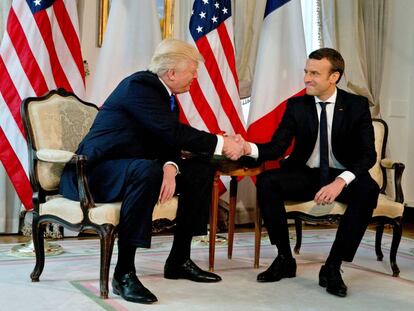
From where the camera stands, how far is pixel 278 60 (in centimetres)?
527

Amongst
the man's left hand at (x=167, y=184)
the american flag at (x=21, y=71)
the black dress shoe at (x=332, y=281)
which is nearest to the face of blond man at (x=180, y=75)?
the man's left hand at (x=167, y=184)

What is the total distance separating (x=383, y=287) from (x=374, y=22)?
3510 mm

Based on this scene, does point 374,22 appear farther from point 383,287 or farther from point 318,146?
point 383,287

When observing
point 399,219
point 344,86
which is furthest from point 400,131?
point 399,219

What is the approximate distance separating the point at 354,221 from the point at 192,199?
843 mm

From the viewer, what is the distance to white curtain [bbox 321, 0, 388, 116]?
236 inches

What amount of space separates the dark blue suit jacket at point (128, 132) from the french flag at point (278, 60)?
216 centimetres

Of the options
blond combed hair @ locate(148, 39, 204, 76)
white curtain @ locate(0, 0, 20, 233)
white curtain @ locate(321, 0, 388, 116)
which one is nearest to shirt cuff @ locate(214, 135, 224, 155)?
blond combed hair @ locate(148, 39, 204, 76)

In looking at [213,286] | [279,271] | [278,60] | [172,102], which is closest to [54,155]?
[172,102]

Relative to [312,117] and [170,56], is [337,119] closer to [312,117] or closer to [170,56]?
[312,117]

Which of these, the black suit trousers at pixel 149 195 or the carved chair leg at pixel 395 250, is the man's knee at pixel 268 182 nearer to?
the black suit trousers at pixel 149 195

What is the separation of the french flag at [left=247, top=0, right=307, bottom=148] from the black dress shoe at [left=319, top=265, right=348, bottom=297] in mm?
2079

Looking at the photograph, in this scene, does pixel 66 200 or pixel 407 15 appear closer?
pixel 66 200

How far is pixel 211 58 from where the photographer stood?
16.3ft
